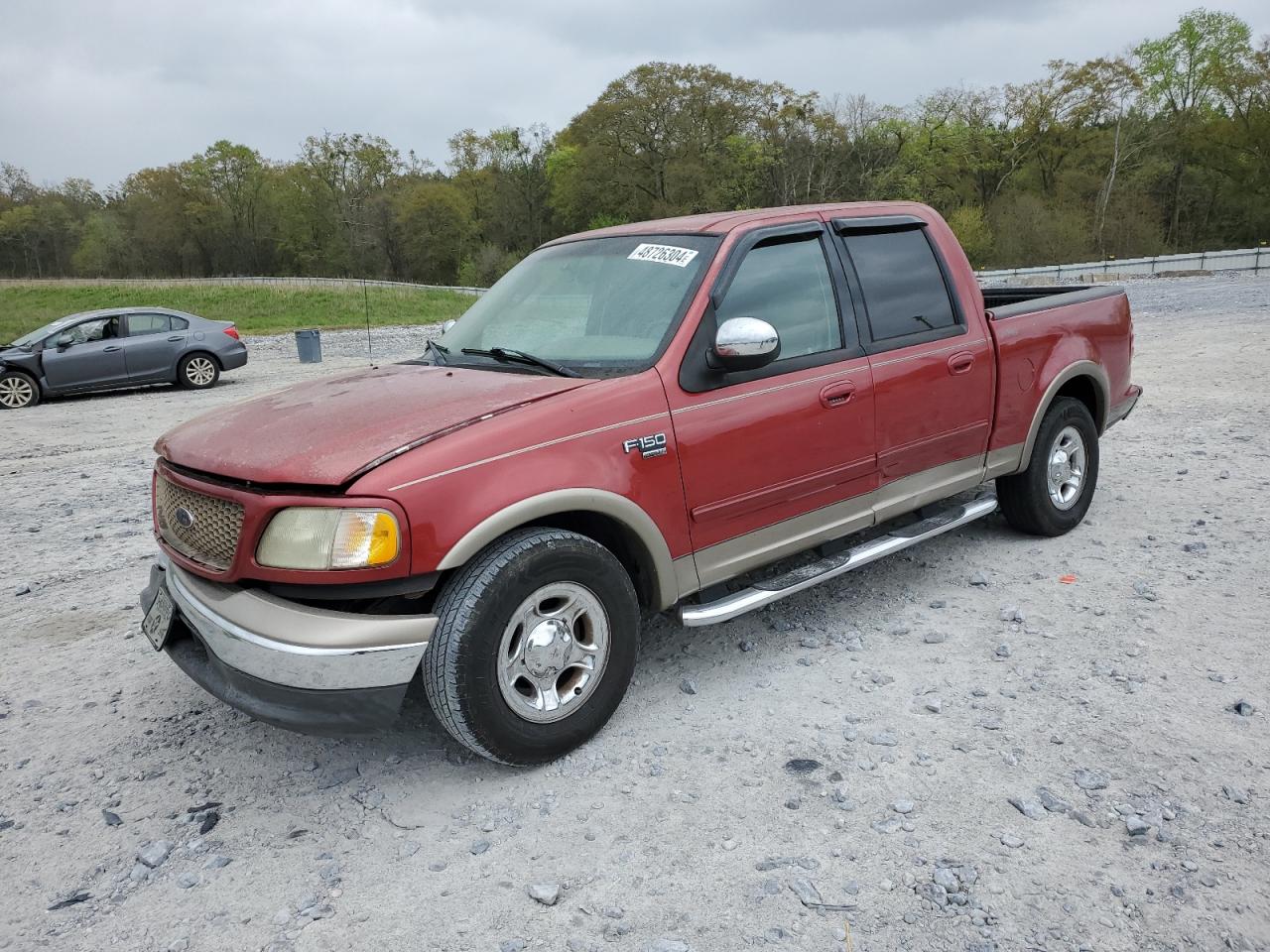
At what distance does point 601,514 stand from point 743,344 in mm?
857

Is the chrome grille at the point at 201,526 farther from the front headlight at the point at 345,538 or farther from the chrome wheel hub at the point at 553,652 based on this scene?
the chrome wheel hub at the point at 553,652

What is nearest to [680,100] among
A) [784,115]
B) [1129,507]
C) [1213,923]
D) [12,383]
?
[784,115]

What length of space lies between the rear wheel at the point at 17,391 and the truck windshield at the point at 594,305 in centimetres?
1337

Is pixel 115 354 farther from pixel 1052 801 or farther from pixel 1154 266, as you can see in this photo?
pixel 1154 266

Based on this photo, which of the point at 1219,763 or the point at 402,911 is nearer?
the point at 402,911

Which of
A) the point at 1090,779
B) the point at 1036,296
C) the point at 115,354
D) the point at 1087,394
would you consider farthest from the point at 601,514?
the point at 115,354

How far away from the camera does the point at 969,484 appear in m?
4.78

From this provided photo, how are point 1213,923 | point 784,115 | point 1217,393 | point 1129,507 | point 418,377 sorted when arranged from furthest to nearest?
point 784,115
point 1217,393
point 1129,507
point 418,377
point 1213,923

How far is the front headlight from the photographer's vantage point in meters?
2.81

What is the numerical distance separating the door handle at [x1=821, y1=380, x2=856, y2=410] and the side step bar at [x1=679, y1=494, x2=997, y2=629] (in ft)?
2.38

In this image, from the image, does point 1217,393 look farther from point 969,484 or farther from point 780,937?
point 780,937

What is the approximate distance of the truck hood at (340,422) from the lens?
2936mm

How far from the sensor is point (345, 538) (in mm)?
2816

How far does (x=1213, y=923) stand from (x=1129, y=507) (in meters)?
4.10
